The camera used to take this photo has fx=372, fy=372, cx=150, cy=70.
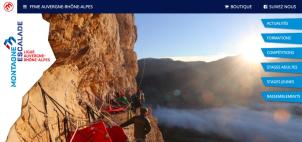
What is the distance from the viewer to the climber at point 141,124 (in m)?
6.69

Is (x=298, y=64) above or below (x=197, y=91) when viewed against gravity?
above

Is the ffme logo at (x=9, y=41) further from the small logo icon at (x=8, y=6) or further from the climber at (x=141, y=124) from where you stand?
the climber at (x=141, y=124)

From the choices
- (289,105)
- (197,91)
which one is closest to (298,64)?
(289,105)

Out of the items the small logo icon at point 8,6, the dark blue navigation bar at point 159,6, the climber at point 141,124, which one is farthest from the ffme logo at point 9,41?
the climber at point 141,124

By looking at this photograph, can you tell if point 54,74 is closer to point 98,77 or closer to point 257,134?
point 98,77

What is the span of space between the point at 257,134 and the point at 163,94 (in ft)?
43.4

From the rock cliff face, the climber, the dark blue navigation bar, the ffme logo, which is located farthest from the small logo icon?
the climber

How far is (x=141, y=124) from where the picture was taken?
673 centimetres

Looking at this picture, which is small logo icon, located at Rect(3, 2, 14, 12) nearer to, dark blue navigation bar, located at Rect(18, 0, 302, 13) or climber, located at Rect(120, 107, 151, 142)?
dark blue navigation bar, located at Rect(18, 0, 302, 13)

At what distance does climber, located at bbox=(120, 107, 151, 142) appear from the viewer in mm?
6691

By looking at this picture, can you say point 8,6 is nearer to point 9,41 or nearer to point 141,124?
point 9,41

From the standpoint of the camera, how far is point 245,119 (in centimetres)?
4766

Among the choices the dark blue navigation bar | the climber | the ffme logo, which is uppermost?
Result: the dark blue navigation bar

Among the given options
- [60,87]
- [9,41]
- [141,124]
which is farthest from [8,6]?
[60,87]
